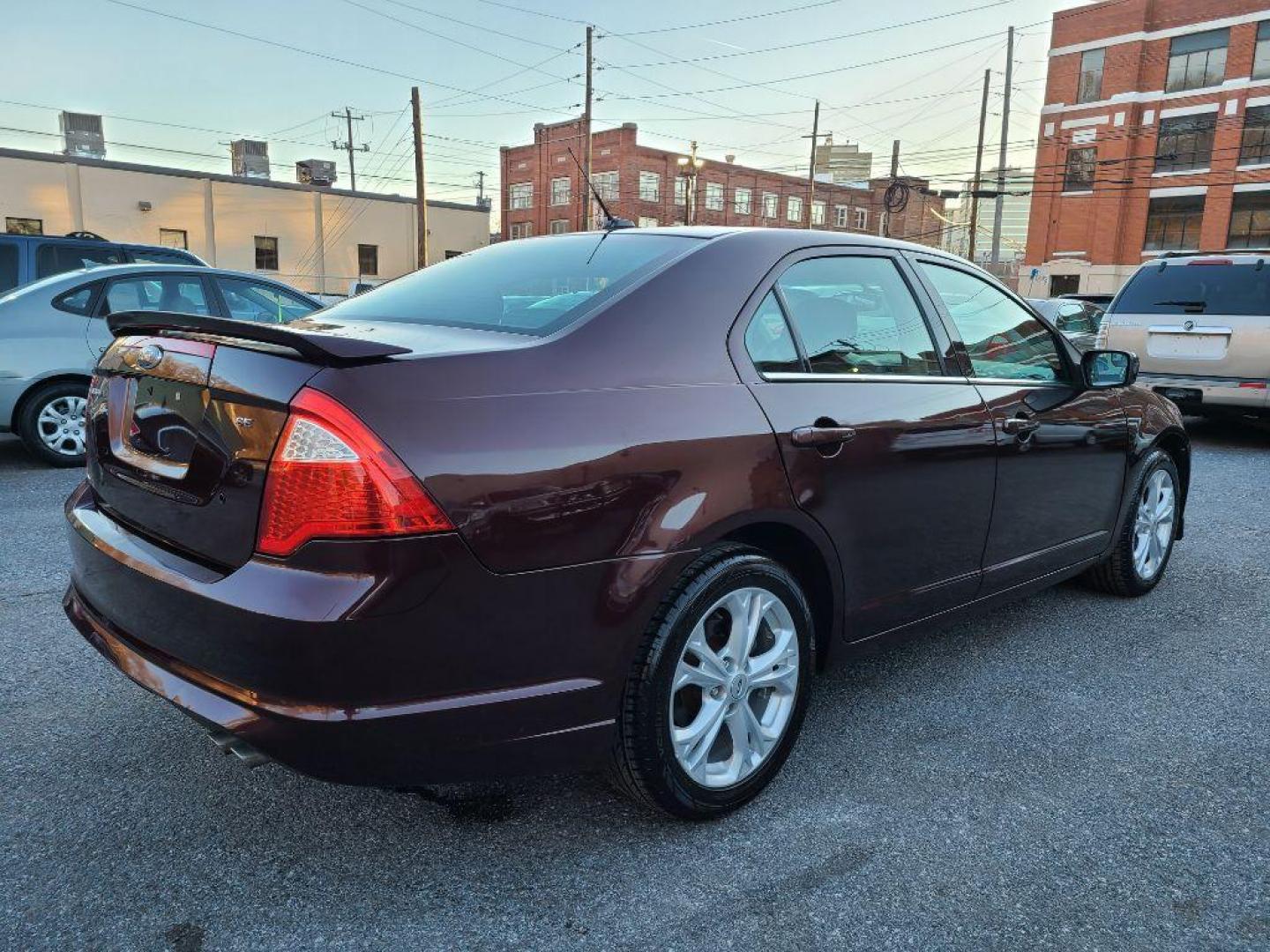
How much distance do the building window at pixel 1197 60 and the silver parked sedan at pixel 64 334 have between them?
46568mm

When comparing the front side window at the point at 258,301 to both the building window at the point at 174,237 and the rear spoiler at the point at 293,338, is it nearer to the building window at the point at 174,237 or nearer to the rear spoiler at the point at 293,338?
the rear spoiler at the point at 293,338

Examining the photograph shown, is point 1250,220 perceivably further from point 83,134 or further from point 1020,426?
point 83,134

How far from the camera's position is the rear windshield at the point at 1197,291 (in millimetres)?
8406

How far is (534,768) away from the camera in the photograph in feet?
6.86

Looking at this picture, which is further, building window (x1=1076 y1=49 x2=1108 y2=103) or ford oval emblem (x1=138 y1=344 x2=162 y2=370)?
building window (x1=1076 y1=49 x2=1108 y2=103)

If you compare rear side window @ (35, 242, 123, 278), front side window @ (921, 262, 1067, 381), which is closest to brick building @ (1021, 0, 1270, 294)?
rear side window @ (35, 242, 123, 278)

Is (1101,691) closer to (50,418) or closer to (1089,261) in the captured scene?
(50,418)

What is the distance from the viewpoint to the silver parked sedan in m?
Answer: 6.79

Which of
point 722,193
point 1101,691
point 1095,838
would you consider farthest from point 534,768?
point 722,193

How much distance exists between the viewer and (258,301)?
767cm

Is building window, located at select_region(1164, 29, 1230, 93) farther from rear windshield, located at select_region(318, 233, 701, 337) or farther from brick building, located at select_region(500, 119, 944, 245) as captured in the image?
rear windshield, located at select_region(318, 233, 701, 337)

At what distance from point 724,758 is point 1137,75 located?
1939 inches

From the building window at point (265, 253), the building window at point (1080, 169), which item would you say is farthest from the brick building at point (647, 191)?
the building window at point (265, 253)

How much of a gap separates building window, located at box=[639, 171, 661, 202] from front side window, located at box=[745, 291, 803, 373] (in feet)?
170
